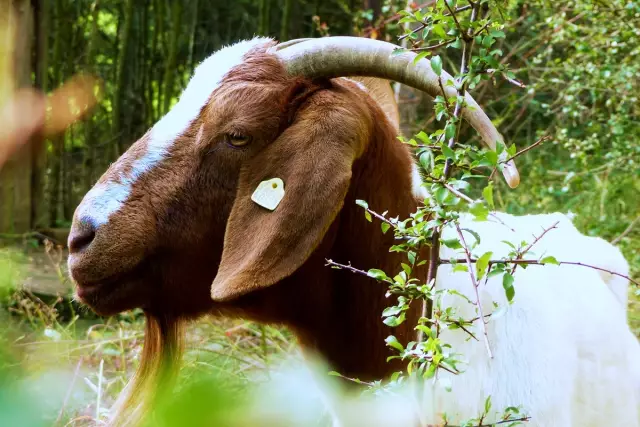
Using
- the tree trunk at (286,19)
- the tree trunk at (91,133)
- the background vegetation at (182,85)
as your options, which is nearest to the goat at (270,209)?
the background vegetation at (182,85)

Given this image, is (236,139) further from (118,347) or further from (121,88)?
(121,88)

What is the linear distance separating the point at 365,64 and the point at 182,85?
23.9ft

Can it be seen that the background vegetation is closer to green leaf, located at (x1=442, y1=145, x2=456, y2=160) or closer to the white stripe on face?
the white stripe on face

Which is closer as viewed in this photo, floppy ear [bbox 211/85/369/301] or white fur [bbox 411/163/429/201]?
floppy ear [bbox 211/85/369/301]

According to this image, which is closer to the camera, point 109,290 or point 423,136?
point 423,136

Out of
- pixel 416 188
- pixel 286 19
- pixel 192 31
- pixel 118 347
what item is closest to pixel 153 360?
pixel 416 188

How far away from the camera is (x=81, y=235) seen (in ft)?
6.87

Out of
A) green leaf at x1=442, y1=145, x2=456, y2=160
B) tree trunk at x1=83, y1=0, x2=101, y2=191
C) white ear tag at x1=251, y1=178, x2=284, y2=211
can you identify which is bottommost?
tree trunk at x1=83, y1=0, x2=101, y2=191

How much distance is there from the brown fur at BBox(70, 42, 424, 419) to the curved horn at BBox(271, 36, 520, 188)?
0.05m

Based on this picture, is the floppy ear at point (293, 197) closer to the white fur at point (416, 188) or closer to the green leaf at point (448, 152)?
the white fur at point (416, 188)

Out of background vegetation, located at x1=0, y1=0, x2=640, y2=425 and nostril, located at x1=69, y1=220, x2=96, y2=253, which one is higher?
nostril, located at x1=69, y1=220, x2=96, y2=253

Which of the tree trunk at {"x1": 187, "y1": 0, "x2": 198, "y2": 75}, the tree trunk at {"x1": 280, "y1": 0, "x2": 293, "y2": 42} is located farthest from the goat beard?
the tree trunk at {"x1": 187, "y1": 0, "x2": 198, "y2": 75}

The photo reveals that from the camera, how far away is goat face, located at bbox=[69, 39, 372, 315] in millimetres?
2072

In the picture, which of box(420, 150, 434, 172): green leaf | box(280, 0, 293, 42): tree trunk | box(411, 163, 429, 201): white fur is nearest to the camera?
box(420, 150, 434, 172): green leaf
